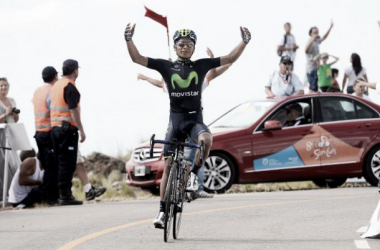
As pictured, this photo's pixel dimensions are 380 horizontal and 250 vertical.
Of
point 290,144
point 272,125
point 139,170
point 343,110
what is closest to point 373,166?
Result: point 343,110

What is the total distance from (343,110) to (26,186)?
6.57m

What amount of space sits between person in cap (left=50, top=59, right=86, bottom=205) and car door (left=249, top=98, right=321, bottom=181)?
3.94 metres

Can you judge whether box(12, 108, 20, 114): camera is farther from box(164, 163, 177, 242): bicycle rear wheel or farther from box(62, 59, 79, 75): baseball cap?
box(164, 163, 177, 242): bicycle rear wheel

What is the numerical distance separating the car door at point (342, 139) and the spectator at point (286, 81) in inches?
60.8

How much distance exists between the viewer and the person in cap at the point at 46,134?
1778cm

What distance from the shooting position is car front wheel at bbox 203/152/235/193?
64.5ft

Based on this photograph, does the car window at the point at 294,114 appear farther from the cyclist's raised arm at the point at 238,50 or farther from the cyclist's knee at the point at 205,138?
the cyclist's knee at the point at 205,138

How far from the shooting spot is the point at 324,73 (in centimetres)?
2612

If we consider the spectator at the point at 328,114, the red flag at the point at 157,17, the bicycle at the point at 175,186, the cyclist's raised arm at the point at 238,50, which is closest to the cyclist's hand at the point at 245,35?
the cyclist's raised arm at the point at 238,50

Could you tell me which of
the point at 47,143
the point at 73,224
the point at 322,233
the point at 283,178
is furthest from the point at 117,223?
the point at 283,178

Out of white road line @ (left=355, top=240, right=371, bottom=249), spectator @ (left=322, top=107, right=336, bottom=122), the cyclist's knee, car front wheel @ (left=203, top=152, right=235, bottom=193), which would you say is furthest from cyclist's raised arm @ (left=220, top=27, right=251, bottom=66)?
spectator @ (left=322, top=107, right=336, bottom=122)

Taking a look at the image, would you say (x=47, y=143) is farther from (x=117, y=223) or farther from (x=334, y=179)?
(x=334, y=179)

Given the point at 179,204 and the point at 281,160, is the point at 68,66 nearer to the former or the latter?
the point at 281,160

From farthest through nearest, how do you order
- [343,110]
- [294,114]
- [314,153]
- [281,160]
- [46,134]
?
[343,110]
[294,114]
[314,153]
[281,160]
[46,134]
